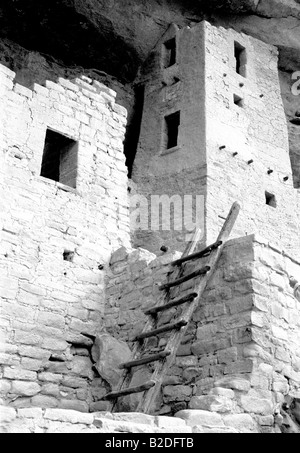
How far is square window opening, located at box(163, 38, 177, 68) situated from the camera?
15195 mm

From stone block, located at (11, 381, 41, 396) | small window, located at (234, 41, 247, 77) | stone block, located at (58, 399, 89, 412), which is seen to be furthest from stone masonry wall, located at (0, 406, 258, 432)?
small window, located at (234, 41, 247, 77)

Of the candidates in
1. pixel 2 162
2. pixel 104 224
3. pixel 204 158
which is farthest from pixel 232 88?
pixel 2 162

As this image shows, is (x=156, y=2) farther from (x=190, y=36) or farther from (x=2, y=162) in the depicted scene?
(x=2, y=162)

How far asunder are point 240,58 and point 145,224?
5370 millimetres

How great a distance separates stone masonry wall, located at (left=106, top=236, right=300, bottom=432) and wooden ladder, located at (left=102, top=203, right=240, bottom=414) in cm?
11

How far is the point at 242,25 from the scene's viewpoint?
15578 millimetres

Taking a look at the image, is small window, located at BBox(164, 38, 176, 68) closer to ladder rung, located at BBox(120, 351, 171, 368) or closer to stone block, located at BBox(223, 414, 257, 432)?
ladder rung, located at BBox(120, 351, 171, 368)

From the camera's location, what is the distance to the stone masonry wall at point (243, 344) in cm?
561

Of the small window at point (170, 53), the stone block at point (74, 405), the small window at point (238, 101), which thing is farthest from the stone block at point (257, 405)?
the small window at point (170, 53)

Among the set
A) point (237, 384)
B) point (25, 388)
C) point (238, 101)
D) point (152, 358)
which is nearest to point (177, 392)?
point (152, 358)

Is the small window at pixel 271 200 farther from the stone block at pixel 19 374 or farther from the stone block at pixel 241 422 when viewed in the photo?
the stone block at pixel 241 422

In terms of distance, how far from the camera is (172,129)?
14.4m

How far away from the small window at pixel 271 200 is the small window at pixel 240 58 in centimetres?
329
